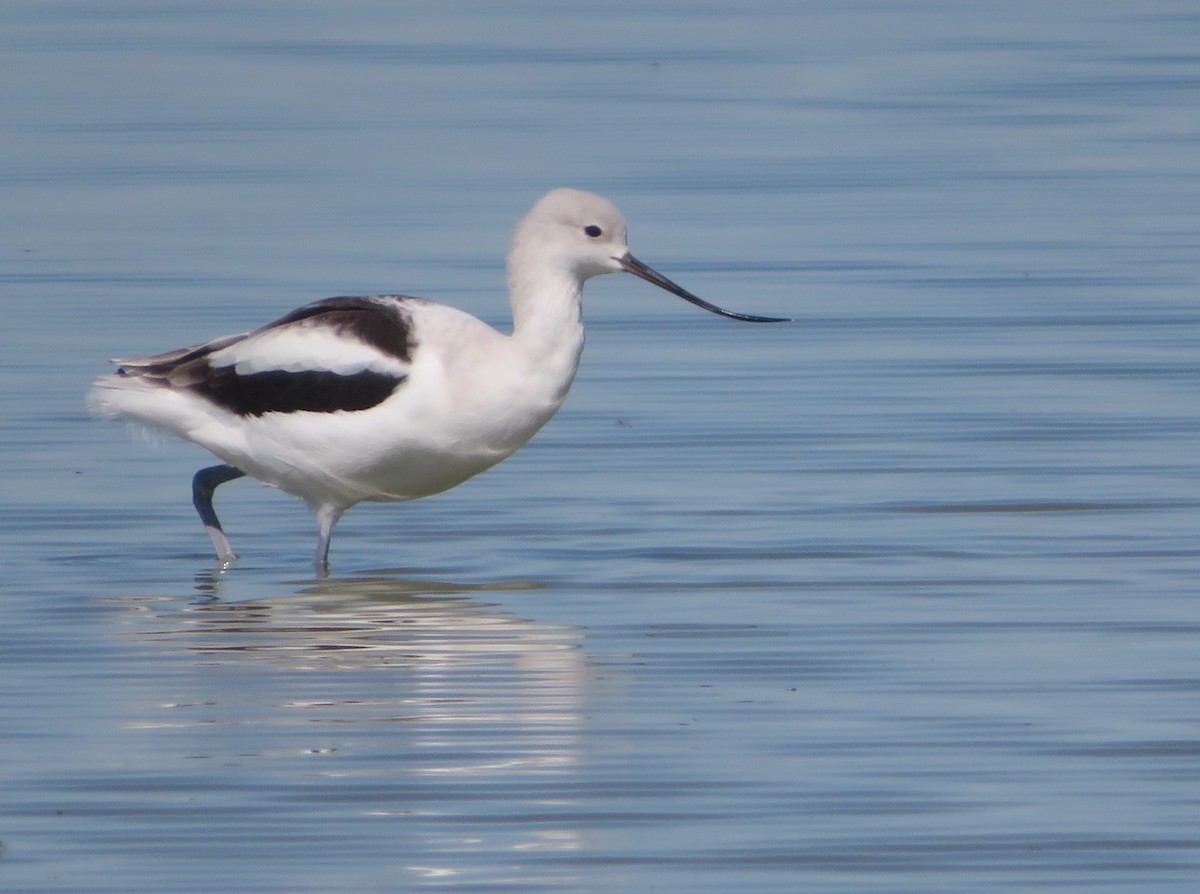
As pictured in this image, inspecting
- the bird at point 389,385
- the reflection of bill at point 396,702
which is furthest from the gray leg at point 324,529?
the reflection of bill at point 396,702

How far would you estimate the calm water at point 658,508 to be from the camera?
558 cm

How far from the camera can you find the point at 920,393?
32.2 ft

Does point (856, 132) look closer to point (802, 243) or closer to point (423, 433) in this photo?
point (802, 243)

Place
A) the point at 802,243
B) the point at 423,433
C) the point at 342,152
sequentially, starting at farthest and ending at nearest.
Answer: the point at 342,152
the point at 802,243
the point at 423,433

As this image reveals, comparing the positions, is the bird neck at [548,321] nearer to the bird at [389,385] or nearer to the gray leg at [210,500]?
the bird at [389,385]

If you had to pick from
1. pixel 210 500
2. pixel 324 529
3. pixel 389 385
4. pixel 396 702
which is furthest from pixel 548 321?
A: pixel 396 702

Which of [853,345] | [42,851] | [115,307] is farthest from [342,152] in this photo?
[42,851]

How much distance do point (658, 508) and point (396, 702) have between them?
2.27 metres

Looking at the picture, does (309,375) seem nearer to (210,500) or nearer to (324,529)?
(324,529)

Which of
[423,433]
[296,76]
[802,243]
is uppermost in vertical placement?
[296,76]

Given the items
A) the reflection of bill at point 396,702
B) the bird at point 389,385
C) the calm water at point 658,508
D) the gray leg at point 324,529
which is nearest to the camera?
the calm water at point 658,508

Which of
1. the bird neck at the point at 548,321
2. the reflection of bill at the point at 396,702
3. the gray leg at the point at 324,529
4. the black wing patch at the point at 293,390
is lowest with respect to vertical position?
the reflection of bill at the point at 396,702

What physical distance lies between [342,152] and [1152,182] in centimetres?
421

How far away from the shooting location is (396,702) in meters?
6.47
